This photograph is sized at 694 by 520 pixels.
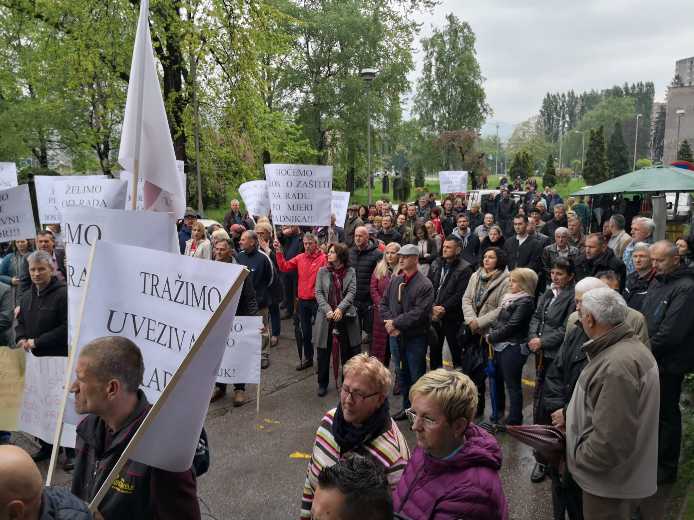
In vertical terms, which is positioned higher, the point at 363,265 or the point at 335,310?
the point at 363,265

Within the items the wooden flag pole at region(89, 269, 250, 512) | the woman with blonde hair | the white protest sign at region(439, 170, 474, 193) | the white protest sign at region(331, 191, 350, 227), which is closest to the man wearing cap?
the woman with blonde hair

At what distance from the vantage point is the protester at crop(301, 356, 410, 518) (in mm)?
2691

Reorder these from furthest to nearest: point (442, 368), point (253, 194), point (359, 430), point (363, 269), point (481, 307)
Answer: point (253, 194)
point (363, 269)
point (481, 307)
point (442, 368)
point (359, 430)

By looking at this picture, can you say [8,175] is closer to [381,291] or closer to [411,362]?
[381,291]

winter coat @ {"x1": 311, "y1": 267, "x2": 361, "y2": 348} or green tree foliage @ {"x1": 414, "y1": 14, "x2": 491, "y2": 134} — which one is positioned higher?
A: green tree foliage @ {"x1": 414, "y1": 14, "x2": 491, "y2": 134}

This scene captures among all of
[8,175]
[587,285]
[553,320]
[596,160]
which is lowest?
[553,320]

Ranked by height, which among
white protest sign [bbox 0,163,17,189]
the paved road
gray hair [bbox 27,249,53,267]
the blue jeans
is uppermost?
white protest sign [bbox 0,163,17,189]

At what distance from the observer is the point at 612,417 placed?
2936 mm

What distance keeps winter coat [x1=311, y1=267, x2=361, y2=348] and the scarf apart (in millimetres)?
3703

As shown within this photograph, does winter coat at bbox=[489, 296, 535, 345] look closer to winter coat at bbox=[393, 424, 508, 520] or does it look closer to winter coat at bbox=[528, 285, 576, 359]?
winter coat at bbox=[528, 285, 576, 359]

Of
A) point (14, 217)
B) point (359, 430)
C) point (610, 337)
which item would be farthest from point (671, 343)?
point (14, 217)

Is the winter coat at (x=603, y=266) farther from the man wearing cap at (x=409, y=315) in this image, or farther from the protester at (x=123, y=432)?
the protester at (x=123, y=432)

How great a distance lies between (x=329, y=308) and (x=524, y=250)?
4.19m

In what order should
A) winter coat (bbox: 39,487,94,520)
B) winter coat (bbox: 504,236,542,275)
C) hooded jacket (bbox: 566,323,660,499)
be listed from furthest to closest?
winter coat (bbox: 504,236,542,275)
hooded jacket (bbox: 566,323,660,499)
winter coat (bbox: 39,487,94,520)
